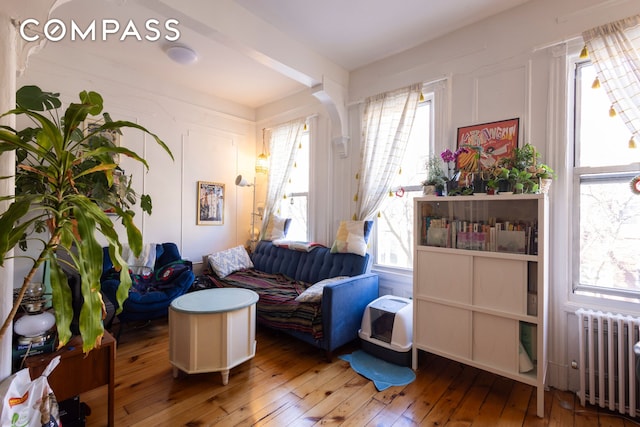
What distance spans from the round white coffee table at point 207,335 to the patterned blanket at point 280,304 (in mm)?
A: 547

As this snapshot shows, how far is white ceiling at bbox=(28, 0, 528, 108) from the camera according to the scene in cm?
244

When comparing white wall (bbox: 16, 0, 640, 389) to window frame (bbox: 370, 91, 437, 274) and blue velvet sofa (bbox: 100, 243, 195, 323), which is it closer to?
window frame (bbox: 370, 91, 437, 274)

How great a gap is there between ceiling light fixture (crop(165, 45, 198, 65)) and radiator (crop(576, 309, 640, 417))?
4.18 metres

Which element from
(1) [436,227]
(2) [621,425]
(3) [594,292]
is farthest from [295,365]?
(3) [594,292]

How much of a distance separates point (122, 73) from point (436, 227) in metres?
3.95

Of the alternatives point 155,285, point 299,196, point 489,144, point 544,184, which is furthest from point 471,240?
point 155,285

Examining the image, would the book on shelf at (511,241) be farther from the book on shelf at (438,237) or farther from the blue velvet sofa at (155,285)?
the blue velvet sofa at (155,285)

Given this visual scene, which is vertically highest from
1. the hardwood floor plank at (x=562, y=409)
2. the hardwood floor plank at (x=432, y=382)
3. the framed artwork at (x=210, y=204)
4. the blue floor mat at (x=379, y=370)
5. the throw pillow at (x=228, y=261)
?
the framed artwork at (x=210, y=204)

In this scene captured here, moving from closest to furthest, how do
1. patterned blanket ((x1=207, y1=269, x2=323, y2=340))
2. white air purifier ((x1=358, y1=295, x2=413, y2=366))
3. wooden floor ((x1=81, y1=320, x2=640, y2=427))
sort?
wooden floor ((x1=81, y1=320, x2=640, y2=427))
white air purifier ((x1=358, y1=295, x2=413, y2=366))
patterned blanket ((x1=207, y1=269, x2=323, y2=340))

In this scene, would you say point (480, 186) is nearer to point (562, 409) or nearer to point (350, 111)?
point (562, 409)

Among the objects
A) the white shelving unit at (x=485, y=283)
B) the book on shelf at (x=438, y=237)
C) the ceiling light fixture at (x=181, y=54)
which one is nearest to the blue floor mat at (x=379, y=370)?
the white shelving unit at (x=485, y=283)

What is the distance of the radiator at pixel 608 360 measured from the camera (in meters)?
1.92

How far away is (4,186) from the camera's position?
143cm

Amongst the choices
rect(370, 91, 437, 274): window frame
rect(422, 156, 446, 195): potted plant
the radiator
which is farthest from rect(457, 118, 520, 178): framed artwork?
the radiator
